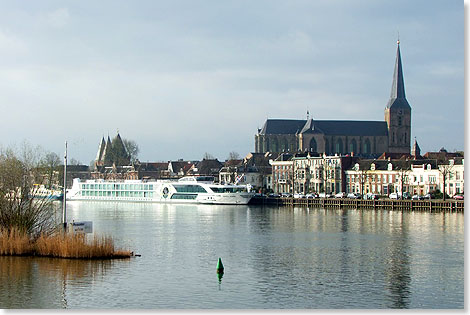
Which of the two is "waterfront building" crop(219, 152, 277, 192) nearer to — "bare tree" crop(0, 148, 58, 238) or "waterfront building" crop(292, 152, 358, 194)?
"waterfront building" crop(292, 152, 358, 194)

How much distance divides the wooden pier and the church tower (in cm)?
7378

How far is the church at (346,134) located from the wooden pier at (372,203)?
6730 cm

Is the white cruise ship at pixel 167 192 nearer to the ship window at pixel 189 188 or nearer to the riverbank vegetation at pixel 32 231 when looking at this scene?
the ship window at pixel 189 188

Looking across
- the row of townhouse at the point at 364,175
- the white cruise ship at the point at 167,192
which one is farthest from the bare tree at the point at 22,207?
the white cruise ship at the point at 167,192

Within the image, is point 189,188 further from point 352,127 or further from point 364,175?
point 352,127

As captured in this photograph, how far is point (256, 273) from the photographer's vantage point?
33.2 m

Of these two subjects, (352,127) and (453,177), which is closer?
(453,177)

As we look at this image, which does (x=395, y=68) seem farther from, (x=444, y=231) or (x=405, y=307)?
(x=405, y=307)

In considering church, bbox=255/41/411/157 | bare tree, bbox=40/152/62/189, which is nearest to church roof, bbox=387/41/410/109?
church, bbox=255/41/411/157

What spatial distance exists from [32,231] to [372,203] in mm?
59258

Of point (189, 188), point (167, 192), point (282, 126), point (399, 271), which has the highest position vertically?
point (282, 126)

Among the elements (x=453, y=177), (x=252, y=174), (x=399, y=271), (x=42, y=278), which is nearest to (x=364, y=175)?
(x=453, y=177)

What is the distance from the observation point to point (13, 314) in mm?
24547

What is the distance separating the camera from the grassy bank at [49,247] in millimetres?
34438
